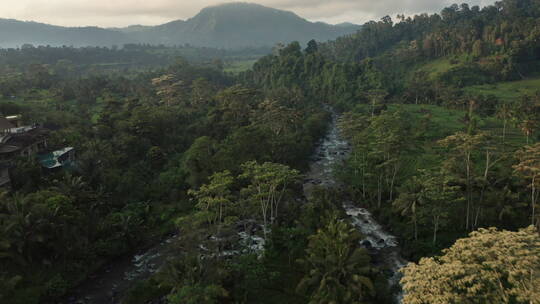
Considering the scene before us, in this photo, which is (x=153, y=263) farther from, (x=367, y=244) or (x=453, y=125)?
(x=453, y=125)

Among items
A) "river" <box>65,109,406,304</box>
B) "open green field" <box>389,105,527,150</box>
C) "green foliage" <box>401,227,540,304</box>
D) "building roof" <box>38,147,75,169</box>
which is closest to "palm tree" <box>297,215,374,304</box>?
"river" <box>65,109,406,304</box>

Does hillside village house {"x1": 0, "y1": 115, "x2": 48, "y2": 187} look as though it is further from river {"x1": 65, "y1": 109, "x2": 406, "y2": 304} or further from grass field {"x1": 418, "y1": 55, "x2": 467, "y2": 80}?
grass field {"x1": 418, "y1": 55, "x2": 467, "y2": 80}

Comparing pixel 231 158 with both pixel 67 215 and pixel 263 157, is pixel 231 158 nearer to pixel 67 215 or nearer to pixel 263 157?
pixel 263 157

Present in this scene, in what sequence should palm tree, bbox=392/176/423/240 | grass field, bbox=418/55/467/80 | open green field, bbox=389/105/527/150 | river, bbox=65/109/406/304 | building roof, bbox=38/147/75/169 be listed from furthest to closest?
grass field, bbox=418/55/467/80 → open green field, bbox=389/105/527/150 → building roof, bbox=38/147/75/169 → palm tree, bbox=392/176/423/240 → river, bbox=65/109/406/304

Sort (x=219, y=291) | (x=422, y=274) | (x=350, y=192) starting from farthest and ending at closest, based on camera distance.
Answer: (x=350, y=192)
(x=219, y=291)
(x=422, y=274)

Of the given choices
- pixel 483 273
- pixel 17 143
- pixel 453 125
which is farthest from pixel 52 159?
pixel 453 125

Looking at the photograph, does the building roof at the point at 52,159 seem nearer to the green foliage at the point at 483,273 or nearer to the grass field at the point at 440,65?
the green foliage at the point at 483,273

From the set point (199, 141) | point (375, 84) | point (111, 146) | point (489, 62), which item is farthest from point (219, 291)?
point (489, 62)
